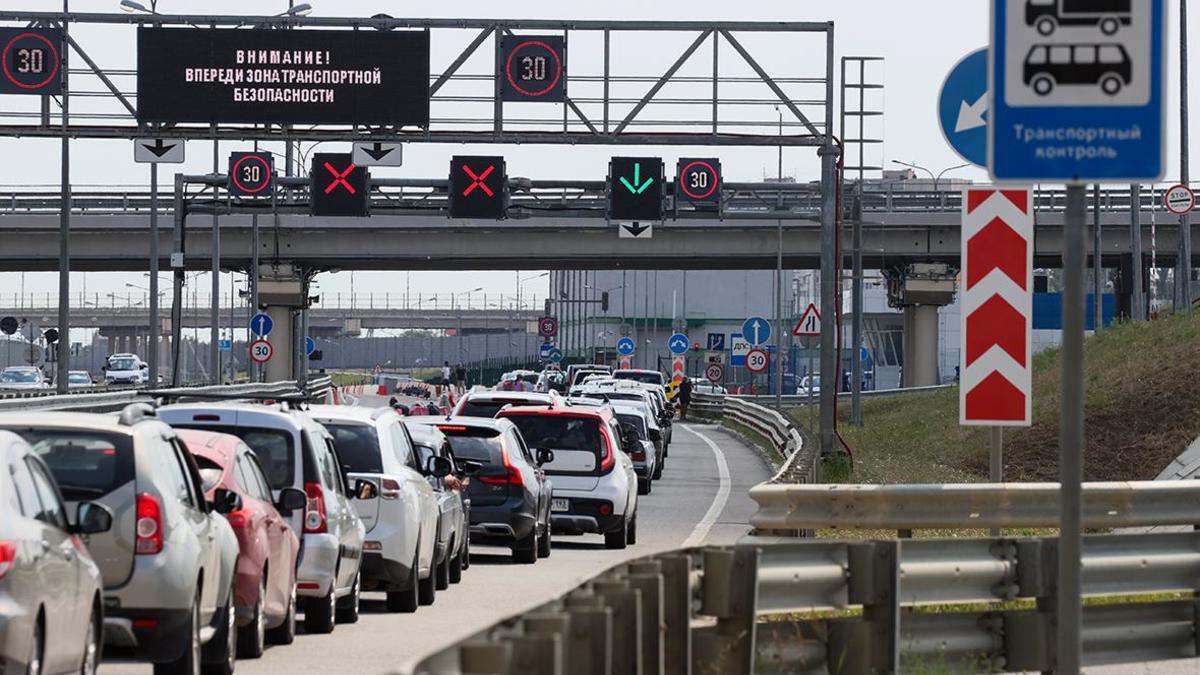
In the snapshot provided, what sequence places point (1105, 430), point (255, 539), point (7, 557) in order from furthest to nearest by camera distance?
point (1105, 430) < point (255, 539) < point (7, 557)

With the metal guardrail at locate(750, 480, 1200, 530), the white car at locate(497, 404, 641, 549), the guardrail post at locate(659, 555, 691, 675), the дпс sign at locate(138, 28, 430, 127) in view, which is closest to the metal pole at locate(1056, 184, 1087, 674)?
the guardrail post at locate(659, 555, 691, 675)

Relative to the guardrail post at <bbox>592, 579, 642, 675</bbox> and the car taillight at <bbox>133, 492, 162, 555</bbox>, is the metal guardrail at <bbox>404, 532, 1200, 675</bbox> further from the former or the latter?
the car taillight at <bbox>133, 492, 162, 555</bbox>

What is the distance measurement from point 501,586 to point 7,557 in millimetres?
11534

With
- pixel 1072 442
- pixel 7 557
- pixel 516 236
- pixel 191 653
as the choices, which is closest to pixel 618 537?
pixel 191 653

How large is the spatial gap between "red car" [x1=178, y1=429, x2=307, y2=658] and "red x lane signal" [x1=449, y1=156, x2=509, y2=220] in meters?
33.6

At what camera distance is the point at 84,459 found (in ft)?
41.1

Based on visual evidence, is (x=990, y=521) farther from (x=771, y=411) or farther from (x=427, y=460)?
(x=771, y=411)

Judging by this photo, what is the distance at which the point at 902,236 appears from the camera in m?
74.5

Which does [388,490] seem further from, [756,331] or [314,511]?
[756,331]

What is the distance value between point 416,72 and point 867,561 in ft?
84.7

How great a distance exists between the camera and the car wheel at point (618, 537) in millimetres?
26969

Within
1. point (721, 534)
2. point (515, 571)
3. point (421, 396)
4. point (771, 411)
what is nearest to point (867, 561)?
point (515, 571)

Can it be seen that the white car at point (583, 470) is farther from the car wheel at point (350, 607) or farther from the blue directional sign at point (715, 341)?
the blue directional sign at point (715, 341)

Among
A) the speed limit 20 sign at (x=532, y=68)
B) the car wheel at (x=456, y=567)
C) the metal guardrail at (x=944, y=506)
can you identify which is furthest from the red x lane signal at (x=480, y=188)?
the metal guardrail at (x=944, y=506)
